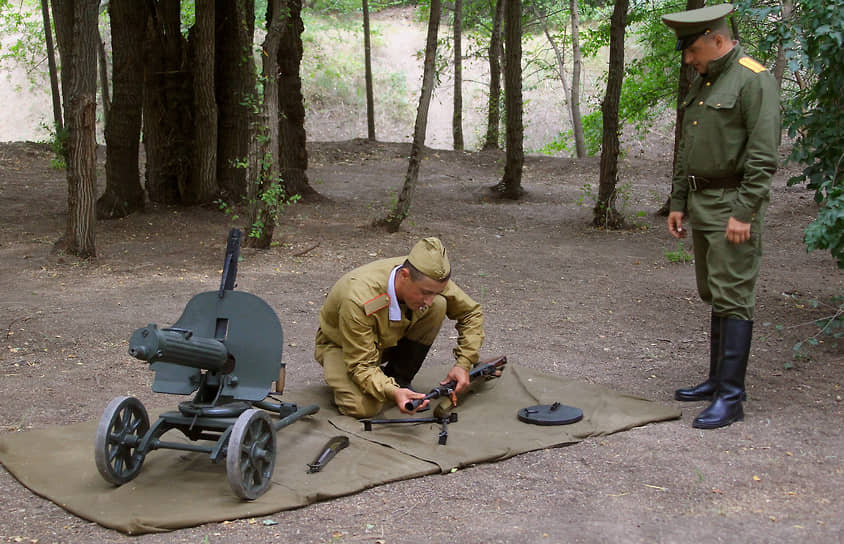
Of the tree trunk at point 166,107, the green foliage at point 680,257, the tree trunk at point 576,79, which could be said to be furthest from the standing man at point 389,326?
the tree trunk at point 576,79

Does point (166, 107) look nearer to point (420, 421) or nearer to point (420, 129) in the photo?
point (420, 129)

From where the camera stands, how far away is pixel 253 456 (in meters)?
3.27

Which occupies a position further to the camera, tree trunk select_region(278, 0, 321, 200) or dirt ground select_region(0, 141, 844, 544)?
tree trunk select_region(278, 0, 321, 200)

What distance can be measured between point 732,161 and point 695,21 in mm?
736

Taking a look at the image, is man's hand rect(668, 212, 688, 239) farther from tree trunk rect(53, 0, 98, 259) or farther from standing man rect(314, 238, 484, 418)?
tree trunk rect(53, 0, 98, 259)

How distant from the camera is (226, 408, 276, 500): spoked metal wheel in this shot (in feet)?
10.3

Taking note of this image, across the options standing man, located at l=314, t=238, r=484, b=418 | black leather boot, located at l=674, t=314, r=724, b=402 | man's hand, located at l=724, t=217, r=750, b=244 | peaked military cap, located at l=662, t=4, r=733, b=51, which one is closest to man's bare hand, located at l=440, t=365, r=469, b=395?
standing man, located at l=314, t=238, r=484, b=418

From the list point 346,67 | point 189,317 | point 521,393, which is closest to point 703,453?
point 521,393

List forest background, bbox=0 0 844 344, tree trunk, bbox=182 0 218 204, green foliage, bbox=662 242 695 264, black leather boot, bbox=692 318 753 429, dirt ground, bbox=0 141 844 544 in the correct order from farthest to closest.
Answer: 1. tree trunk, bbox=182 0 218 204
2. green foliage, bbox=662 242 695 264
3. forest background, bbox=0 0 844 344
4. black leather boot, bbox=692 318 753 429
5. dirt ground, bbox=0 141 844 544

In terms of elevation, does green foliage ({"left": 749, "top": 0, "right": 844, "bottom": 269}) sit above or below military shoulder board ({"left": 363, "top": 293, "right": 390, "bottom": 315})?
above

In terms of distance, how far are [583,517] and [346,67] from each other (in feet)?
106

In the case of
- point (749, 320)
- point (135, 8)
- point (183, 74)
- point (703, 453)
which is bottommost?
point (703, 453)

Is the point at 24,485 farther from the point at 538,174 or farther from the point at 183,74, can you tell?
the point at 538,174

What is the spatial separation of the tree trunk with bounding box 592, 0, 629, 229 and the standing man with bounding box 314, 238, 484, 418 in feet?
20.1
